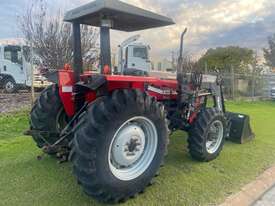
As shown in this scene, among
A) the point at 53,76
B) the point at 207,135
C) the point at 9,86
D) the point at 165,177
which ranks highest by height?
the point at 53,76

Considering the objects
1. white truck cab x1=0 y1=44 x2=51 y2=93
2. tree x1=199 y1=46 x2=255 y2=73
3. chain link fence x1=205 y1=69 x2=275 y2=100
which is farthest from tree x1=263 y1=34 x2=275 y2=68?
white truck cab x1=0 y1=44 x2=51 y2=93

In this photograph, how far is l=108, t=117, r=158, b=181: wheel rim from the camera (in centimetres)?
288

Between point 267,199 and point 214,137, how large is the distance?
4.09 feet

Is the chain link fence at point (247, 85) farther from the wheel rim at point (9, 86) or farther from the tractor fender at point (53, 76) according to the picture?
the tractor fender at point (53, 76)

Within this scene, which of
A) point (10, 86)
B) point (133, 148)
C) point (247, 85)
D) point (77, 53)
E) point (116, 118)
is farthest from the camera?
point (247, 85)

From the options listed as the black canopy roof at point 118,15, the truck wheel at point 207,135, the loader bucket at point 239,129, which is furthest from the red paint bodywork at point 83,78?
the loader bucket at point 239,129

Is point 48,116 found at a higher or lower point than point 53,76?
lower

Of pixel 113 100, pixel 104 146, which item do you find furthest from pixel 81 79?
pixel 104 146

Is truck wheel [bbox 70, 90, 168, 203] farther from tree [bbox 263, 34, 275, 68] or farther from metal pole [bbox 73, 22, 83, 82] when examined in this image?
tree [bbox 263, 34, 275, 68]

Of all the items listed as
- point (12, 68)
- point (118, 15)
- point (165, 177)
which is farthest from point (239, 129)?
point (12, 68)

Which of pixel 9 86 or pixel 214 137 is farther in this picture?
pixel 9 86

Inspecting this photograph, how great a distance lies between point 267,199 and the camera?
3244 mm

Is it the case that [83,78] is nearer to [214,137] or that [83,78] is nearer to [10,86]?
[214,137]

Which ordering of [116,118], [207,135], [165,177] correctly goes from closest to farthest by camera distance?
[116,118], [165,177], [207,135]
